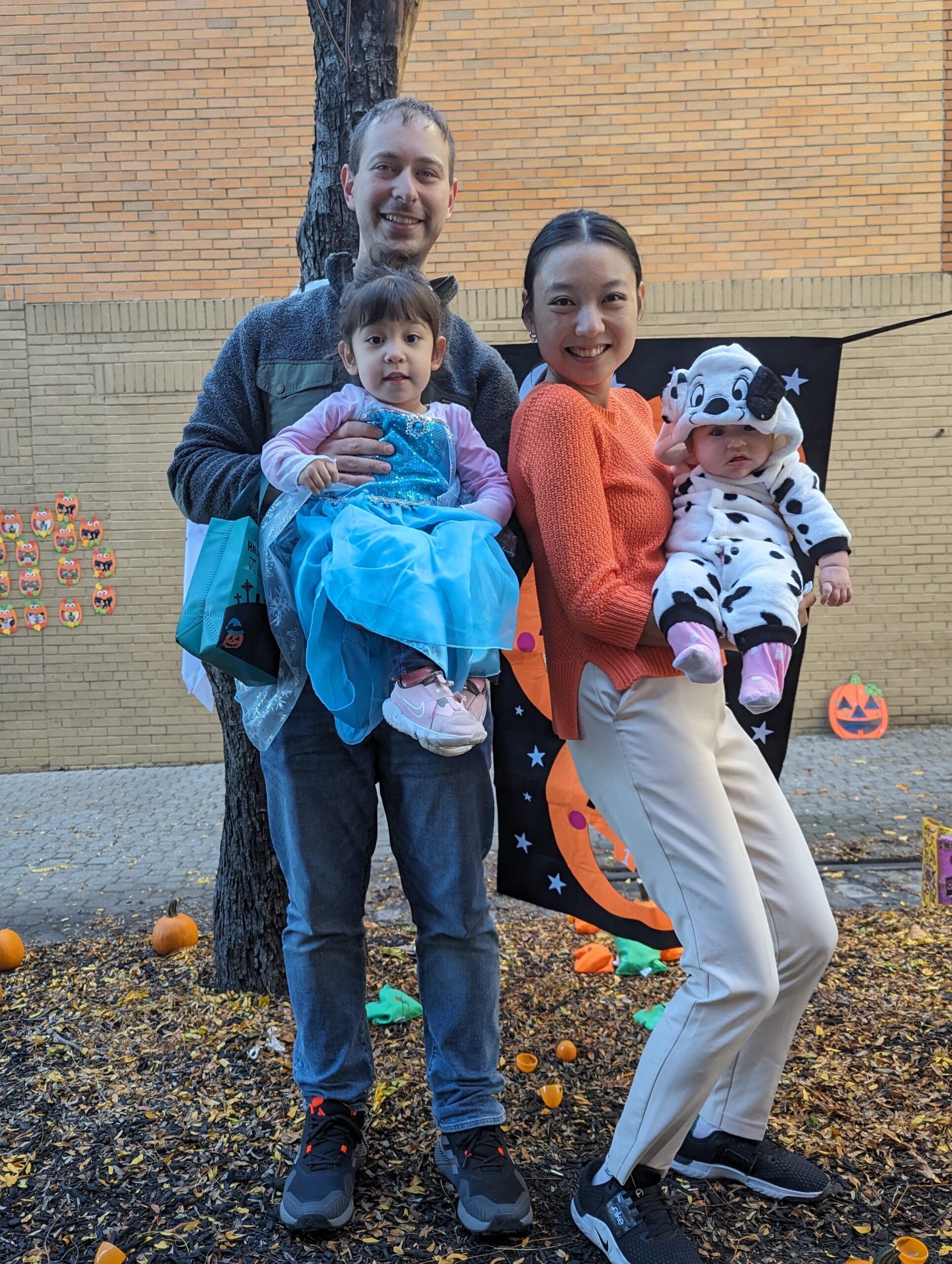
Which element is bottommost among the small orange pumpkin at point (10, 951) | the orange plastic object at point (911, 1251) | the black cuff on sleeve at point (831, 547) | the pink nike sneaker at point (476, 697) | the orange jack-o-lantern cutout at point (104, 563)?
the small orange pumpkin at point (10, 951)

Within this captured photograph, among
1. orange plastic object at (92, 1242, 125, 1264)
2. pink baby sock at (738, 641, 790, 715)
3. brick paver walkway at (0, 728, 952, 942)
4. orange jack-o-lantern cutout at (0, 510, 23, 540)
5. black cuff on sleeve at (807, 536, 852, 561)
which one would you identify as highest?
black cuff on sleeve at (807, 536, 852, 561)

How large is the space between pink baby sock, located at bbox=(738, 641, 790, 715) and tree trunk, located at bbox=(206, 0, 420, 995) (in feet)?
6.07

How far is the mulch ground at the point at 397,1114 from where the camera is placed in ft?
7.76

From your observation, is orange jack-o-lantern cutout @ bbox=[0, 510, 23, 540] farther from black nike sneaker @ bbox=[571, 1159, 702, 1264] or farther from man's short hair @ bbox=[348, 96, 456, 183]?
black nike sneaker @ bbox=[571, 1159, 702, 1264]

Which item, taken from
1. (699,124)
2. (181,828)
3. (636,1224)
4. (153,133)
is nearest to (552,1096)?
(636,1224)

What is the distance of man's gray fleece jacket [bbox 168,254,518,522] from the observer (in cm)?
251

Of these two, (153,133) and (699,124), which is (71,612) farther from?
(699,124)

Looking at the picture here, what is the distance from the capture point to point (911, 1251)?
227 cm

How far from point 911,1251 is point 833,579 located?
4.80 ft

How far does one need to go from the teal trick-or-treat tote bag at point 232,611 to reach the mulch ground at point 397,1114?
4.17 ft

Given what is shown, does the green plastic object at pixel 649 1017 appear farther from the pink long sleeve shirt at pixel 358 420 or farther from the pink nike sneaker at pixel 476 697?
the pink long sleeve shirt at pixel 358 420

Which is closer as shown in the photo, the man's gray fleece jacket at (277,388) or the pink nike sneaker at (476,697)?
the pink nike sneaker at (476,697)

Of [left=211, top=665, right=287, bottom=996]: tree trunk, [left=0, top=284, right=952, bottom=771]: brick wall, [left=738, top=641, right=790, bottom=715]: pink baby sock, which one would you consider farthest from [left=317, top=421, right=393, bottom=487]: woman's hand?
[left=0, top=284, right=952, bottom=771]: brick wall

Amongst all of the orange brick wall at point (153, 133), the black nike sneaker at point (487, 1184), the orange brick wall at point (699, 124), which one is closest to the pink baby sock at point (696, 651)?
the black nike sneaker at point (487, 1184)
